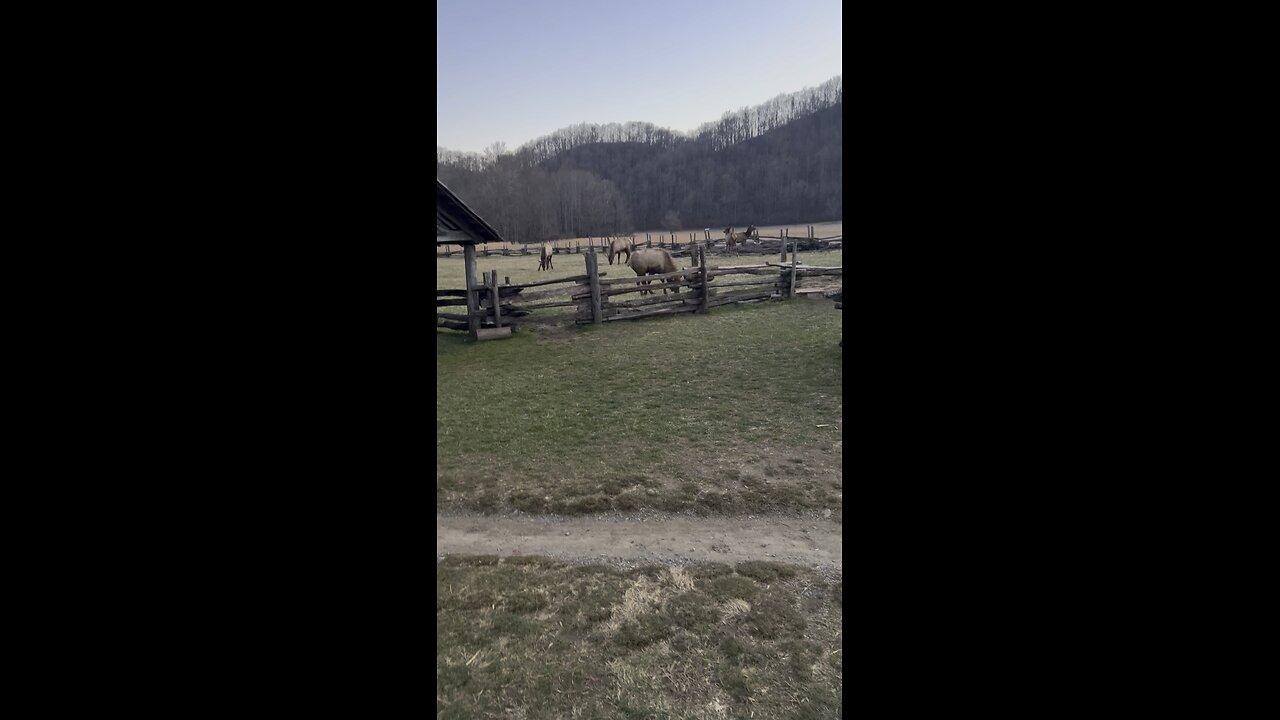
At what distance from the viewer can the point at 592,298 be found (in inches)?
599

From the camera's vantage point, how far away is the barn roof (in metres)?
A: 12.1

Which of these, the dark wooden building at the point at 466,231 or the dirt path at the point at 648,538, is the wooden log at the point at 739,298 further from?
the dirt path at the point at 648,538

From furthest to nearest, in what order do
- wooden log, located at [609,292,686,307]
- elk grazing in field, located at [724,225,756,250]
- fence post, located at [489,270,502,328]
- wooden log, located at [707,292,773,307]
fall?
1. elk grazing in field, located at [724,225,756,250]
2. wooden log, located at [707,292,773,307]
3. wooden log, located at [609,292,686,307]
4. fence post, located at [489,270,502,328]

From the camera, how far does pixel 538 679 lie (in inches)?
121

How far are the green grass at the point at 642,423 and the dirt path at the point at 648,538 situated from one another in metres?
0.23

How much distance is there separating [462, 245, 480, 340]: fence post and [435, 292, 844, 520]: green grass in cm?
53

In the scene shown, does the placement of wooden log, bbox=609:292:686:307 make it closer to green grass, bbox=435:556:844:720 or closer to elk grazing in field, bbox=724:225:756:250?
green grass, bbox=435:556:844:720

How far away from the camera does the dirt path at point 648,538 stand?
4363mm

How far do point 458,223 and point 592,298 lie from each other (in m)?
3.74

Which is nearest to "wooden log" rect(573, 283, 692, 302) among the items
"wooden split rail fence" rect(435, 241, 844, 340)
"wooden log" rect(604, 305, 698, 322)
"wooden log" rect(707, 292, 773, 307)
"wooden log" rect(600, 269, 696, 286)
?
"wooden split rail fence" rect(435, 241, 844, 340)

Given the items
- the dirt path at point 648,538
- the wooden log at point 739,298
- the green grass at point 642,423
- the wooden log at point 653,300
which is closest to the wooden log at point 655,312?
the wooden log at point 653,300

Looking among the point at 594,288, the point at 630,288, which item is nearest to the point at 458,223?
the point at 594,288
